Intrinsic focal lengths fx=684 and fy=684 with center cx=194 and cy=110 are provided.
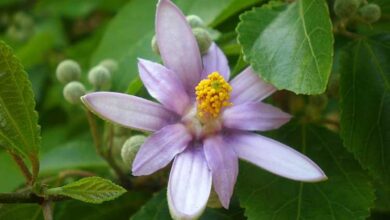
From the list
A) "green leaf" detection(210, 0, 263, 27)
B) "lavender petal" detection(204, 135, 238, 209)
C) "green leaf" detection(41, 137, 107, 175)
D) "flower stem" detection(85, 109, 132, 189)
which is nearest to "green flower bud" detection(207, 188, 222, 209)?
"lavender petal" detection(204, 135, 238, 209)

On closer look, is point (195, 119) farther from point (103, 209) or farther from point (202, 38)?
point (103, 209)

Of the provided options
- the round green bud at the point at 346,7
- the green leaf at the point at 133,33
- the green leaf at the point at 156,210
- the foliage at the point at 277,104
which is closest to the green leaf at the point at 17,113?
the foliage at the point at 277,104

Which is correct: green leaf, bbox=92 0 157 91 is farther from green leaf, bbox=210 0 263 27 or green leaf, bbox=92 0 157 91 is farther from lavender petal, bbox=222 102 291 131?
lavender petal, bbox=222 102 291 131

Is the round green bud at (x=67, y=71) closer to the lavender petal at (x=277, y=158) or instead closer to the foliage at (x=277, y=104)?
the foliage at (x=277, y=104)

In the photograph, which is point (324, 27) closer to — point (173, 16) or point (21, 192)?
point (173, 16)

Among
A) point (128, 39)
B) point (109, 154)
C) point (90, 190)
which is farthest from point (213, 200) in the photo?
point (128, 39)
